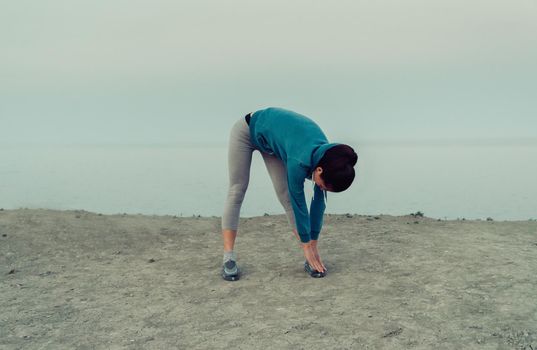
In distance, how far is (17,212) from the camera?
699cm

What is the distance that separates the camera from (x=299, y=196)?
3.73 m

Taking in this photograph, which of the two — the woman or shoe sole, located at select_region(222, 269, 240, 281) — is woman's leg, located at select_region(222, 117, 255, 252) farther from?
shoe sole, located at select_region(222, 269, 240, 281)

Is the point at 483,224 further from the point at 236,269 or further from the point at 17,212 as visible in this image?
the point at 17,212

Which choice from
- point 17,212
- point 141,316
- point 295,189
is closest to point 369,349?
point 295,189

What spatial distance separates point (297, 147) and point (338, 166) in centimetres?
37

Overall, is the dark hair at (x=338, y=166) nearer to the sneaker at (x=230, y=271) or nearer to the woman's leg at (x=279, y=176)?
the woman's leg at (x=279, y=176)

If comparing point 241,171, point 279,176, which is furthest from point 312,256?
point 241,171

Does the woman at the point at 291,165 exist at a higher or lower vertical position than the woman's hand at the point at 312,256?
higher

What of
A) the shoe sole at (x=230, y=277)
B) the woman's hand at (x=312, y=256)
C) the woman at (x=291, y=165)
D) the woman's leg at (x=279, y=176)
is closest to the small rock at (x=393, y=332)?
the woman at (x=291, y=165)

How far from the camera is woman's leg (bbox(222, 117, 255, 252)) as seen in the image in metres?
4.22

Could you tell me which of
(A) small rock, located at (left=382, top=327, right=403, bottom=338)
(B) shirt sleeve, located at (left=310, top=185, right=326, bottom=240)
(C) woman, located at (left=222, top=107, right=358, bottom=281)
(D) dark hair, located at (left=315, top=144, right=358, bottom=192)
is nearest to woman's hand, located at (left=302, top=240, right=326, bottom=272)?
(C) woman, located at (left=222, top=107, right=358, bottom=281)

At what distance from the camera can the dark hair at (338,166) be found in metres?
3.41

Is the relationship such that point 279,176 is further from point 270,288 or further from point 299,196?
point 270,288

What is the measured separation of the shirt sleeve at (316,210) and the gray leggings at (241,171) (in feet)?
0.71
